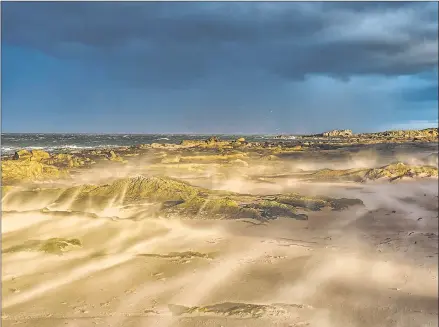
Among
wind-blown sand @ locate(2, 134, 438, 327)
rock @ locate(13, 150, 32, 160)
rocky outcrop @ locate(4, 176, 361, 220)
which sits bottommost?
wind-blown sand @ locate(2, 134, 438, 327)

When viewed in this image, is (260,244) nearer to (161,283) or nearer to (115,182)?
(161,283)

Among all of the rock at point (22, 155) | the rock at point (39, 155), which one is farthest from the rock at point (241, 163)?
the rock at point (22, 155)

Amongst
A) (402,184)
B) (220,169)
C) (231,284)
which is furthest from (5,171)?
(402,184)

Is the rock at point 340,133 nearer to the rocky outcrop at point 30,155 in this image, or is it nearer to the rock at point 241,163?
the rock at point 241,163

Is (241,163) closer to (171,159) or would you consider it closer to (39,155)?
(171,159)

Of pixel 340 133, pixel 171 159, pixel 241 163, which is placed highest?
pixel 340 133

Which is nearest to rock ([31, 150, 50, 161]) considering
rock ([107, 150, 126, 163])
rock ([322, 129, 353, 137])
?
rock ([107, 150, 126, 163])

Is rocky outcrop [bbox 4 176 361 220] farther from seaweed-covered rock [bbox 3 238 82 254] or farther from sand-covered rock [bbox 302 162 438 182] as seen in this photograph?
seaweed-covered rock [bbox 3 238 82 254]

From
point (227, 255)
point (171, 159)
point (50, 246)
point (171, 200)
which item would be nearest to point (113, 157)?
point (171, 159)
